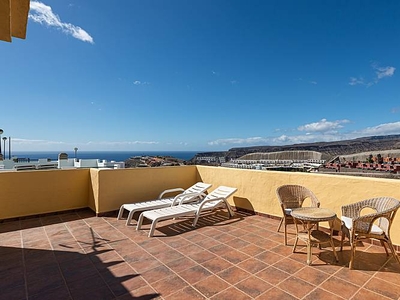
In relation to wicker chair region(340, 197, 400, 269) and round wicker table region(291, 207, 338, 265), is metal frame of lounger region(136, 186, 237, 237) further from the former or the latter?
wicker chair region(340, 197, 400, 269)

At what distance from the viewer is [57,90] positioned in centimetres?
1627

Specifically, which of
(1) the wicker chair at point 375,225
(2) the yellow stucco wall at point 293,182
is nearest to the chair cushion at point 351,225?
(1) the wicker chair at point 375,225

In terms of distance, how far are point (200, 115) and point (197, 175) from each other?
24.7 meters

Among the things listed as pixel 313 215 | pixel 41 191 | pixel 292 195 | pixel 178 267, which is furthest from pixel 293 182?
pixel 41 191

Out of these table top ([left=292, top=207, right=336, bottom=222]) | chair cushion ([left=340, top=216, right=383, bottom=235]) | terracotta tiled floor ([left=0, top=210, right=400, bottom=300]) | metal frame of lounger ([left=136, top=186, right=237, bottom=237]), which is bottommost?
terracotta tiled floor ([left=0, top=210, right=400, bottom=300])

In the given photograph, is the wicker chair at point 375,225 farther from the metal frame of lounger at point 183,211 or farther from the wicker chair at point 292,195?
the metal frame of lounger at point 183,211

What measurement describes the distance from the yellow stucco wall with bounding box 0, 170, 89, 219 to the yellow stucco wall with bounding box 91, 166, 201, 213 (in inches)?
21.8

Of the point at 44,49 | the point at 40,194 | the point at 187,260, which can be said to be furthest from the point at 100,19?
the point at 187,260

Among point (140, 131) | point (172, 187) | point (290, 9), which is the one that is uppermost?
point (290, 9)

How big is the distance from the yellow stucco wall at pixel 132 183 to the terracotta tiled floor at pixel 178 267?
1.00 meters

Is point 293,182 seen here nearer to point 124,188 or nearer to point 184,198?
point 184,198

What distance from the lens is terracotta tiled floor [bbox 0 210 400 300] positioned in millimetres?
2316

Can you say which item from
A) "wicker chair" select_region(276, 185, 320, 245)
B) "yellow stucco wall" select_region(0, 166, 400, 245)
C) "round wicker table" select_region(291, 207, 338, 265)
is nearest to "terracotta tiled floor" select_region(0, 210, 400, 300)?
"round wicker table" select_region(291, 207, 338, 265)

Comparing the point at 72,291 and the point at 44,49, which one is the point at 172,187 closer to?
the point at 72,291
